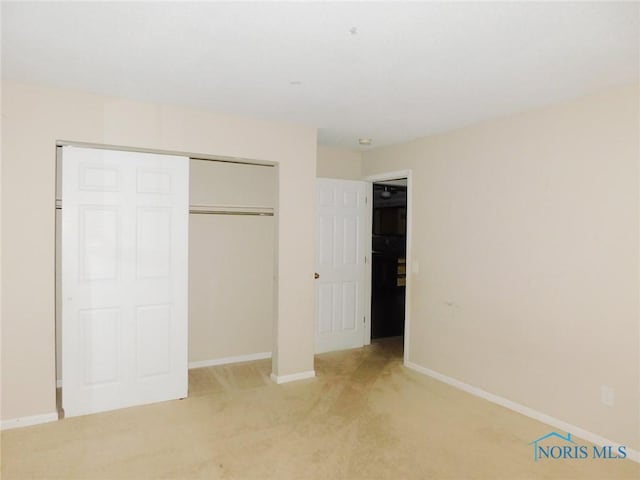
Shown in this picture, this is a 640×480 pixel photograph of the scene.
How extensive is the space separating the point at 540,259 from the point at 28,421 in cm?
391

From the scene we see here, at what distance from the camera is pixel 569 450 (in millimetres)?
2947

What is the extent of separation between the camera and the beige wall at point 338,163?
16.9ft

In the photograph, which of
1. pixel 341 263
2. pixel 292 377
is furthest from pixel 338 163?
pixel 292 377

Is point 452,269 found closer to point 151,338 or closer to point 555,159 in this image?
point 555,159

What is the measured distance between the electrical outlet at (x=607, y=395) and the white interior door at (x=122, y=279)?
3144 mm

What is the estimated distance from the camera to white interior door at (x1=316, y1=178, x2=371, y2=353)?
16.7ft

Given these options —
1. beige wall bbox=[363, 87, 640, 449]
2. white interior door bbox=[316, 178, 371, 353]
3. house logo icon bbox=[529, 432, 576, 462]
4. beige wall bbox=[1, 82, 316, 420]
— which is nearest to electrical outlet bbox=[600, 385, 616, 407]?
beige wall bbox=[363, 87, 640, 449]

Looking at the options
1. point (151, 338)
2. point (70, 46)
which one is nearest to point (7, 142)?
point (70, 46)

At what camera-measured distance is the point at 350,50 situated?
2400 millimetres

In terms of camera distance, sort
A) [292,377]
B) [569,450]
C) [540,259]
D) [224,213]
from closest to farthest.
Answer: [569,450]
[540,259]
[292,377]
[224,213]

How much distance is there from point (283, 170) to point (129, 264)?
1.53 m

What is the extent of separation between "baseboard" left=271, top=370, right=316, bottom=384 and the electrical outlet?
7.75 ft

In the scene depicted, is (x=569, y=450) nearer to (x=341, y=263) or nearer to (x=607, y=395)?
(x=607, y=395)

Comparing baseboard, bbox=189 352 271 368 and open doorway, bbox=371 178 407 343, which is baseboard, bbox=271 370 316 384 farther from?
open doorway, bbox=371 178 407 343
